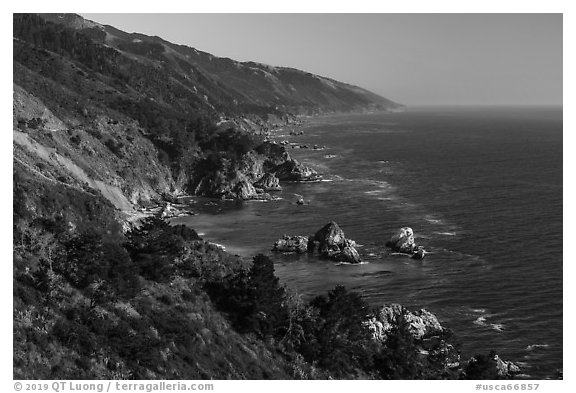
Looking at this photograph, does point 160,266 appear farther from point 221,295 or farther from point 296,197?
point 296,197

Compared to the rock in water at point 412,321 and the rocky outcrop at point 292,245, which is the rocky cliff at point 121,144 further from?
the rock in water at point 412,321

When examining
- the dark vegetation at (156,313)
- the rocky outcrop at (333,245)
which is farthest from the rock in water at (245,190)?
the dark vegetation at (156,313)

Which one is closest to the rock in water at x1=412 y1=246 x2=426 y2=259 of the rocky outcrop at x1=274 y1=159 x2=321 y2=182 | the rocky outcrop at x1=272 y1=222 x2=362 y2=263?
the rocky outcrop at x1=272 y1=222 x2=362 y2=263

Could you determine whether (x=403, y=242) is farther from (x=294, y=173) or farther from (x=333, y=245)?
(x=294, y=173)

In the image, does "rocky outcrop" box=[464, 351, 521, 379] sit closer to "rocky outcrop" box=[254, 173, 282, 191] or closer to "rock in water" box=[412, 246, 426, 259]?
"rock in water" box=[412, 246, 426, 259]
